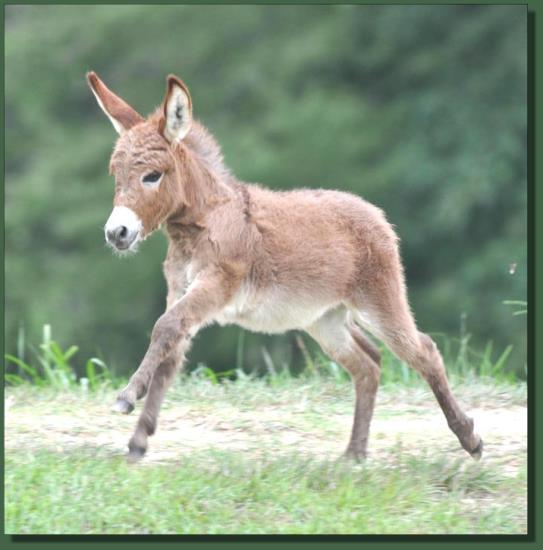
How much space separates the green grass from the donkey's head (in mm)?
1099

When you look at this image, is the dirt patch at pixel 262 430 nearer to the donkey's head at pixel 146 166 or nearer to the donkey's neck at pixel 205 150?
the donkey's head at pixel 146 166

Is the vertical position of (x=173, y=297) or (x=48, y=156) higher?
(x=48, y=156)

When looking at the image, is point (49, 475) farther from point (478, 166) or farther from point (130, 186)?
point (478, 166)

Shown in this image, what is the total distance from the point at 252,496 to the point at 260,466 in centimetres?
33

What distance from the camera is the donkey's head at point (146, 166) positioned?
571cm

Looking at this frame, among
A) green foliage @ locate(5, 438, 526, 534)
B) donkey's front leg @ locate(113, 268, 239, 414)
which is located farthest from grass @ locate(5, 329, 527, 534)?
donkey's front leg @ locate(113, 268, 239, 414)

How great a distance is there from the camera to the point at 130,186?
5781 millimetres

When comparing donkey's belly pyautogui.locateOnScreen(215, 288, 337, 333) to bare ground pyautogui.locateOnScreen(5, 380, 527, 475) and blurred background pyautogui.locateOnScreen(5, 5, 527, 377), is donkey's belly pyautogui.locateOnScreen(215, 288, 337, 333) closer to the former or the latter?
bare ground pyautogui.locateOnScreen(5, 380, 527, 475)

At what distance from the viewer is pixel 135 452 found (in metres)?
5.73

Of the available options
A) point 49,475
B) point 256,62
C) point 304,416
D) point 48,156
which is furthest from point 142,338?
point 49,475

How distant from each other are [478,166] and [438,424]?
1016 cm

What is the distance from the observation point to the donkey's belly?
6039 millimetres

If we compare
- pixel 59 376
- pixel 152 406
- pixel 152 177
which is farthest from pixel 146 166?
pixel 59 376

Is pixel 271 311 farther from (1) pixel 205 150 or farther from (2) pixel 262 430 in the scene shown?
(1) pixel 205 150
